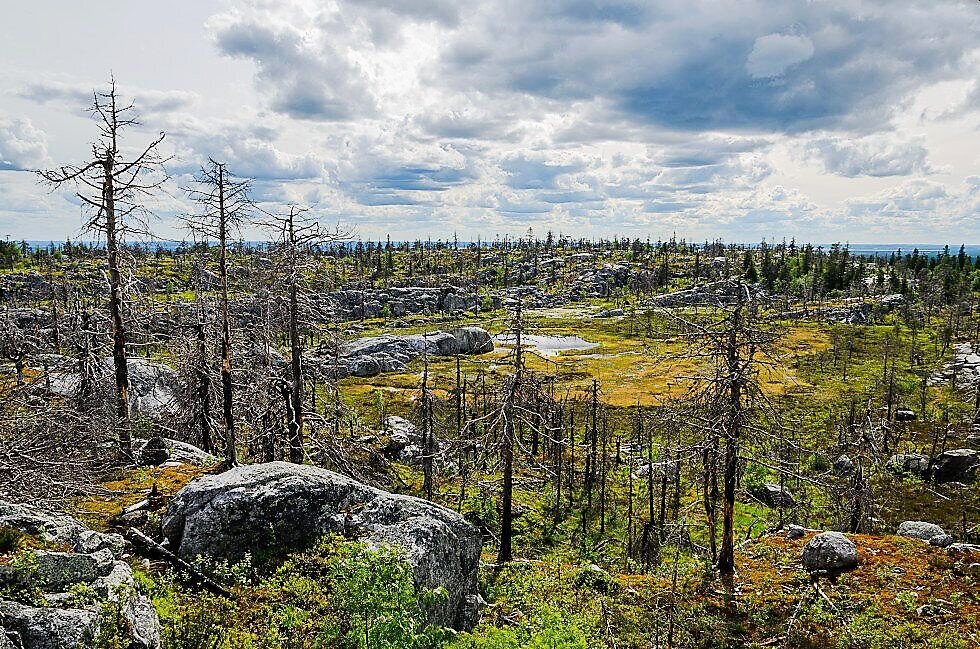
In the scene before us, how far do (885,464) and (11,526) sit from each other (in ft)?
146

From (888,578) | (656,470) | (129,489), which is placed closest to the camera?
(129,489)

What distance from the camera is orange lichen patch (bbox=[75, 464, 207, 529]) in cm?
1288

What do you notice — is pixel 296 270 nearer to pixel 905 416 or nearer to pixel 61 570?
pixel 61 570

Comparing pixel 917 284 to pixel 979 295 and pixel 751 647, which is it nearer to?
pixel 979 295

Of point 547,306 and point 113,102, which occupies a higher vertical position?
point 113,102

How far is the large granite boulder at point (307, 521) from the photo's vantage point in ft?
35.5

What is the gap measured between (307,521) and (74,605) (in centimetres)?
443

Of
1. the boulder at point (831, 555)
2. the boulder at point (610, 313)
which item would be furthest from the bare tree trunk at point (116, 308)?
the boulder at point (610, 313)

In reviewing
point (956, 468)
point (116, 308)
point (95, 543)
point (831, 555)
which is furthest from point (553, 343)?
point (95, 543)

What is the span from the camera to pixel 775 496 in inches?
1308

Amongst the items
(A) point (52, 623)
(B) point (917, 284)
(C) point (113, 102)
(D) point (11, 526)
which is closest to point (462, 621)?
(A) point (52, 623)

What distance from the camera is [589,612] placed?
48.3 feet

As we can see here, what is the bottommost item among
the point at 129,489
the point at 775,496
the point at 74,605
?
the point at 775,496

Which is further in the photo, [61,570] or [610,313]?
[610,313]
